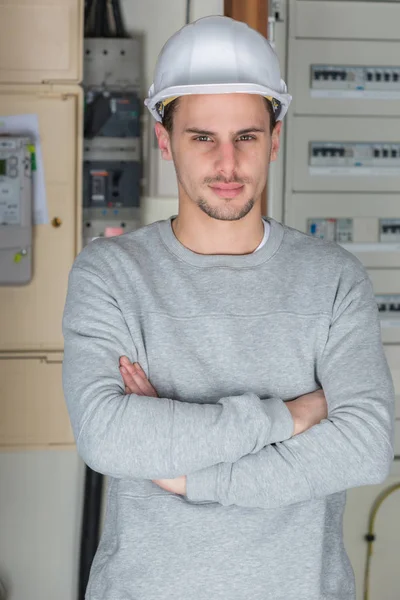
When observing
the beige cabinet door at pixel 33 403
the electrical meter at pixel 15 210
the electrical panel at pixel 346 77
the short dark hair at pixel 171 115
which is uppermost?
the electrical panel at pixel 346 77

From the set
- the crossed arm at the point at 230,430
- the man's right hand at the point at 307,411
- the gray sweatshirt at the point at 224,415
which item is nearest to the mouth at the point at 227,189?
the gray sweatshirt at the point at 224,415

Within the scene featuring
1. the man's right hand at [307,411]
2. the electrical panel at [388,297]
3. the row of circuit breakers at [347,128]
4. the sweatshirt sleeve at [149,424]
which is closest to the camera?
the sweatshirt sleeve at [149,424]

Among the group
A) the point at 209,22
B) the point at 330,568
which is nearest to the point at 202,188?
the point at 209,22

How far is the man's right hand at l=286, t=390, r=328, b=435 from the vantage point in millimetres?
1350

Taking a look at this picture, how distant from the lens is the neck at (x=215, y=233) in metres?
1.47

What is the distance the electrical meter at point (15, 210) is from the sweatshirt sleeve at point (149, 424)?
4.58ft

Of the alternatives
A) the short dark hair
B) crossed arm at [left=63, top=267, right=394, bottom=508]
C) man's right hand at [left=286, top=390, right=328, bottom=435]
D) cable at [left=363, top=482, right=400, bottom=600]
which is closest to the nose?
the short dark hair

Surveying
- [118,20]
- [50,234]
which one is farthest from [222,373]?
[118,20]

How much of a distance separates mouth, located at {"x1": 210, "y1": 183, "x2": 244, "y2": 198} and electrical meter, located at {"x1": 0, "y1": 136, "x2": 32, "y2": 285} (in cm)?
140

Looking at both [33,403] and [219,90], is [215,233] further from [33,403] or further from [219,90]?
[33,403]

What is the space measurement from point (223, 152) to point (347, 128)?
148 centimetres

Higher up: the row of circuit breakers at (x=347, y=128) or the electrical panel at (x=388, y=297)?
the row of circuit breakers at (x=347, y=128)

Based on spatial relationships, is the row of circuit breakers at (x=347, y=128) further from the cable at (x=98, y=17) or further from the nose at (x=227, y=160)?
the nose at (x=227, y=160)

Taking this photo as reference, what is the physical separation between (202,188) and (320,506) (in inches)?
21.8
